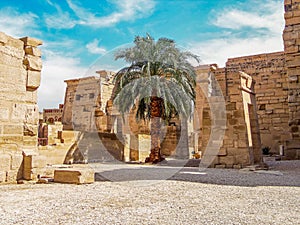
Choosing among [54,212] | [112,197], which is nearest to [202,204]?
[112,197]

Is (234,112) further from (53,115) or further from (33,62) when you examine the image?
(53,115)

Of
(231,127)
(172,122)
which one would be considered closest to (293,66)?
(231,127)

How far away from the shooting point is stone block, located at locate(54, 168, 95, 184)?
573 cm

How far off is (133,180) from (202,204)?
2.63m

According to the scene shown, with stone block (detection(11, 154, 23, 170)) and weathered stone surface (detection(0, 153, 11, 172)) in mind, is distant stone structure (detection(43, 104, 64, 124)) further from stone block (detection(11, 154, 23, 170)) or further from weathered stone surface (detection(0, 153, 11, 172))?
weathered stone surface (detection(0, 153, 11, 172))

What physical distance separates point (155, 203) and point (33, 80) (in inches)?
154

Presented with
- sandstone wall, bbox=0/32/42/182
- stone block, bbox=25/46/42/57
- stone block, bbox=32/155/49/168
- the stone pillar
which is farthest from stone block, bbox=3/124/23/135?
the stone pillar

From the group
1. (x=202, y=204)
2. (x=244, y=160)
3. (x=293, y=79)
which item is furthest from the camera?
(x=293, y=79)

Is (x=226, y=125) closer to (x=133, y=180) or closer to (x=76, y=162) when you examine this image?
(x=133, y=180)

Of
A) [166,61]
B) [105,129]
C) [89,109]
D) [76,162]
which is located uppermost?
[166,61]

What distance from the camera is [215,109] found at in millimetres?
9383

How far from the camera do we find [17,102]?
19.8ft

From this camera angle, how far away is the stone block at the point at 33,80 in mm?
6267

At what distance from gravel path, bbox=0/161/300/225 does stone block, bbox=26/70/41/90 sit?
80.4 inches
